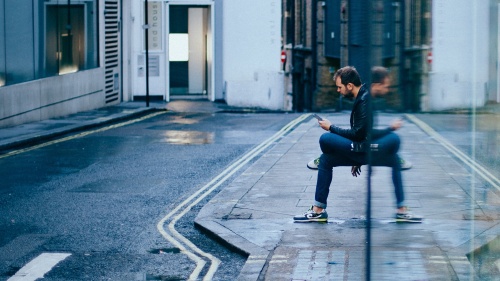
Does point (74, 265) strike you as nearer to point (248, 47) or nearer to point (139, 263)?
point (139, 263)

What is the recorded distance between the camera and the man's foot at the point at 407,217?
4215 millimetres

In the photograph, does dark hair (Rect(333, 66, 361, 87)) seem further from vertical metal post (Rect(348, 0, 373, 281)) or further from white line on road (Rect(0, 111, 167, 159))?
white line on road (Rect(0, 111, 167, 159))

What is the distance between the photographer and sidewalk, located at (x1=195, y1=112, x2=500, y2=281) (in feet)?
13.6

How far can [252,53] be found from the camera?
32.2 meters

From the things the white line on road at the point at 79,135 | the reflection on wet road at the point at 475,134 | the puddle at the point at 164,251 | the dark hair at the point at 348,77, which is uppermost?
the dark hair at the point at 348,77

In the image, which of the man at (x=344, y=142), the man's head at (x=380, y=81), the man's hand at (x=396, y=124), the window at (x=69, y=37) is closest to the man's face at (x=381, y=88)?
the man's head at (x=380, y=81)

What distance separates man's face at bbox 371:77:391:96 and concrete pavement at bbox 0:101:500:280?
3.6 inches

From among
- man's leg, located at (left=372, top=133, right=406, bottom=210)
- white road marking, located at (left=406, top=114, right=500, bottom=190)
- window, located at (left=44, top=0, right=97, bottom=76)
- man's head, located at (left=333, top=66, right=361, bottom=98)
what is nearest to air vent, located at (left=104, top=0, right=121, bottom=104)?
window, located at (left=44, top=0, right=97, bottom=76)

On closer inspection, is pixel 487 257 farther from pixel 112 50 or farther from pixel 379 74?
pixel 112 50

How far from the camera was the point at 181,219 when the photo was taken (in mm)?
10594

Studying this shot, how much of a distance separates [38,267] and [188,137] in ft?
37.8

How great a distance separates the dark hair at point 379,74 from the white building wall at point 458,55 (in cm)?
22

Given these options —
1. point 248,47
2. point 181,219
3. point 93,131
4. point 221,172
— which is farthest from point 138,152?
point 248,47

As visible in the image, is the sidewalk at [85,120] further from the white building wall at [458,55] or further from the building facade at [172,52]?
the white building wall at [458,55]
